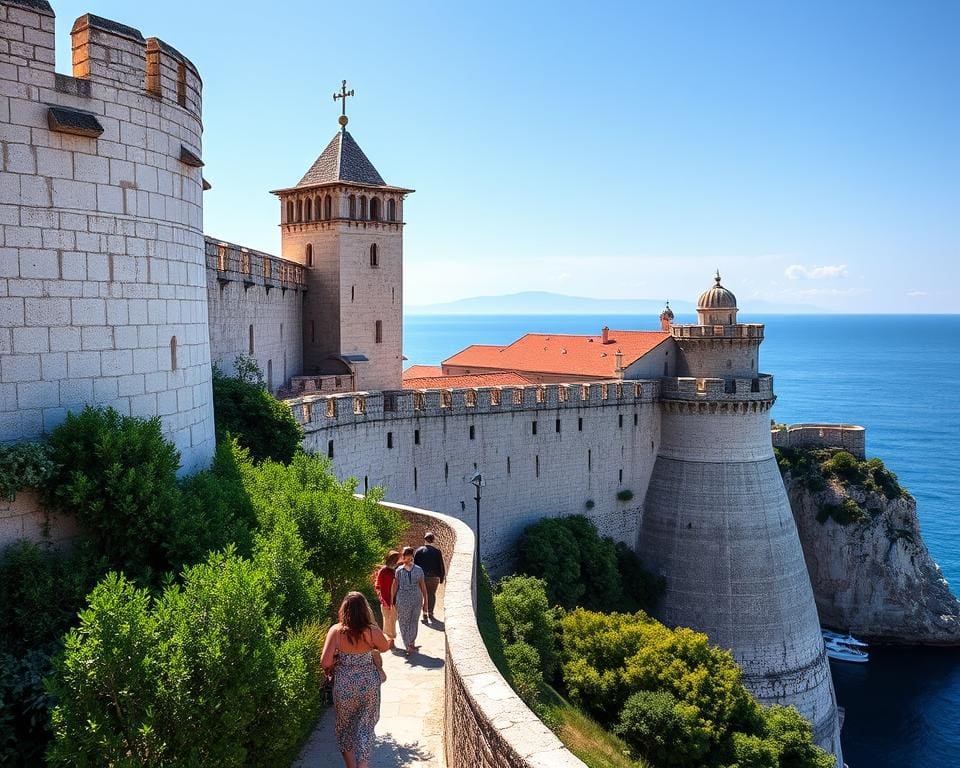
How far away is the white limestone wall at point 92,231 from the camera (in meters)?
7.86

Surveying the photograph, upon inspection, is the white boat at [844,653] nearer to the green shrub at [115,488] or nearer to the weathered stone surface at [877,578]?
the weathered stone surface at [877,578]

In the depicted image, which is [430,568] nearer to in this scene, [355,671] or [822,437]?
[355,671]

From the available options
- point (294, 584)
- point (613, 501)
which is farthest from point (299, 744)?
point (613, 501)

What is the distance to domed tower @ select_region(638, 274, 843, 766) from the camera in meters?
31.4

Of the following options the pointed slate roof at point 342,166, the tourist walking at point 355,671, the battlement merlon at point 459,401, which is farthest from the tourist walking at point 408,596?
the pointed slate roof at point 342,166

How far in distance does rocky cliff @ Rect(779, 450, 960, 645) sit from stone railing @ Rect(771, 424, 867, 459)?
185 centimetres

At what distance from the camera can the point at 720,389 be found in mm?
32875

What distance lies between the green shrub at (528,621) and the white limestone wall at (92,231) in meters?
10.3

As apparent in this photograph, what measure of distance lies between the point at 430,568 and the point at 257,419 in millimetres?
6529

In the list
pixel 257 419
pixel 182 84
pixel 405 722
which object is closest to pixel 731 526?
pixel 257 419

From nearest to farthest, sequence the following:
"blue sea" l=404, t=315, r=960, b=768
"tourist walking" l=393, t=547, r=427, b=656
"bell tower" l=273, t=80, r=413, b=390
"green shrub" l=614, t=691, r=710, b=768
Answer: "tourist walking" l=393, t=547, r=427, b=656 → "green shrub" l=614, t=691, r=710, b=768 → "bell tower" l=273, t=80, r=413, b=390 → "blue sea" l=404, t=315, r=960, b=768

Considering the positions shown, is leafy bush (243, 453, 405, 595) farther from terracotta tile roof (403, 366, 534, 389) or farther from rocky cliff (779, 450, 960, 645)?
rocky cliff (779, 450, 960, 645)

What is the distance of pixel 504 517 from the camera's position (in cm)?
3000

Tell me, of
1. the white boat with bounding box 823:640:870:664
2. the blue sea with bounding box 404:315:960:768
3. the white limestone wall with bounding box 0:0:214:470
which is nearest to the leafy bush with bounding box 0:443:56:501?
the white limestone wall with bounding box 0:0:214:470
